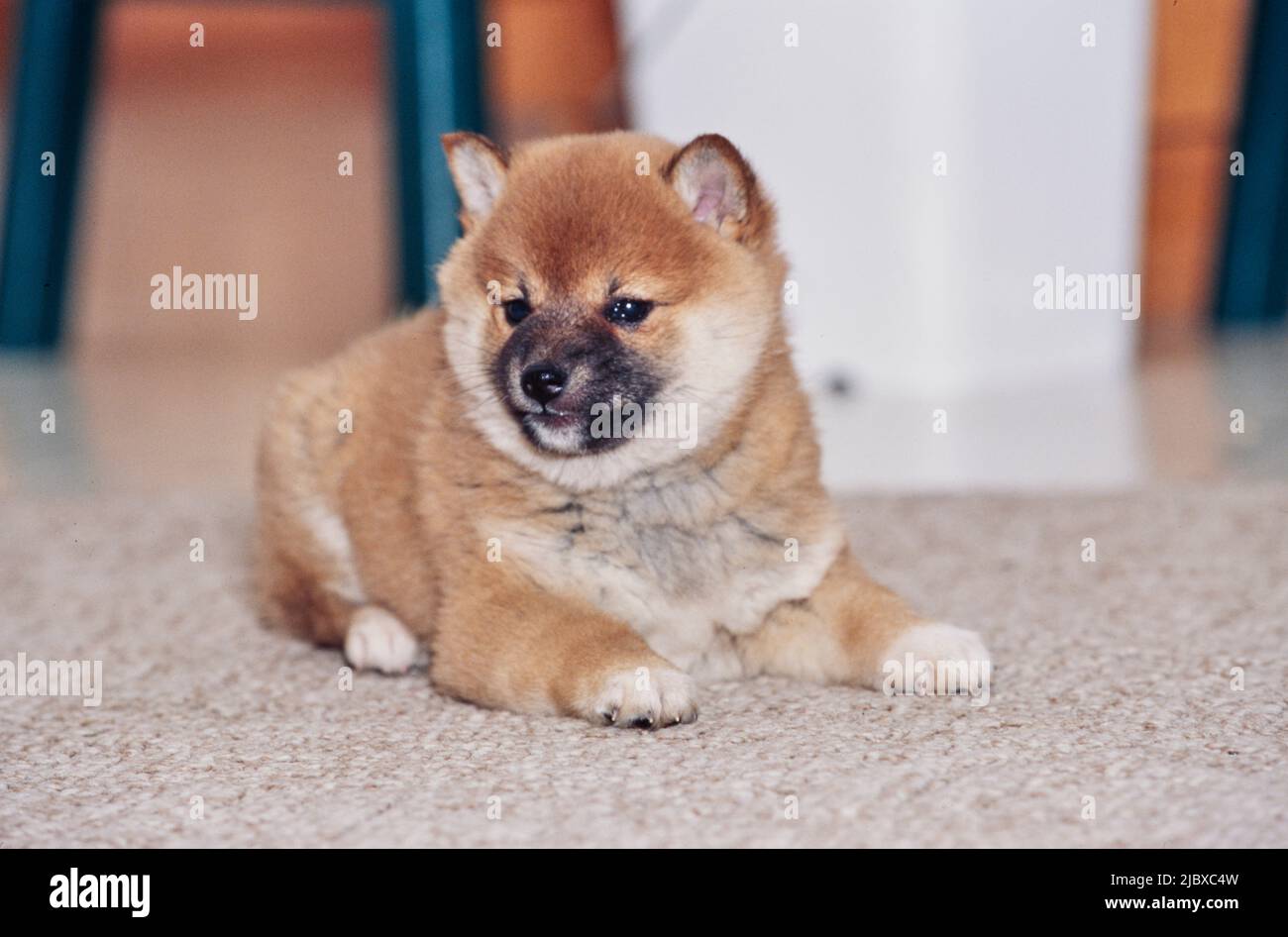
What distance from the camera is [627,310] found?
69.6 inches

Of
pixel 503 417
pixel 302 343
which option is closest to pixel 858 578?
pixel 503 417

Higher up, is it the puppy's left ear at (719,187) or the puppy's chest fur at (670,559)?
the puppy's left ear at (719,187)

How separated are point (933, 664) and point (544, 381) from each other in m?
0.54

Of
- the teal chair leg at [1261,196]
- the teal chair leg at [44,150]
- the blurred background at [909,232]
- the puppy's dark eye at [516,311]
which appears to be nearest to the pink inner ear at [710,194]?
the puppy's dark eye at [516,311]

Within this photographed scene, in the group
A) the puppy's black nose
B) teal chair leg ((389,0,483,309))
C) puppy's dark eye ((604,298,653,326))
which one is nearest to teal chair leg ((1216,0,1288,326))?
teal chair leg ((389,0,483,309))

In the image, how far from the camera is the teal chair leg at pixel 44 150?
471cm

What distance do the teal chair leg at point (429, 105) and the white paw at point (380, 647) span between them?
168 centimetres

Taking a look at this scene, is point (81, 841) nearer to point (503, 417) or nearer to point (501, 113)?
point (503, 417)

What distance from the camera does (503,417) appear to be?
6.02ft

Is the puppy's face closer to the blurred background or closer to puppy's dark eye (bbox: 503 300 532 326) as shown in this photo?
puppy's dark eye (bbox: 503 300 532 326)

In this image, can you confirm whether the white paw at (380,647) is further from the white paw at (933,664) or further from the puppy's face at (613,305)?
the white paw at (933,664)

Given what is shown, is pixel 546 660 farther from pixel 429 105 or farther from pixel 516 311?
pixel 429 105

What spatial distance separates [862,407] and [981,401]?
0.32 m

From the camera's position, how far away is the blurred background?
140 inches
